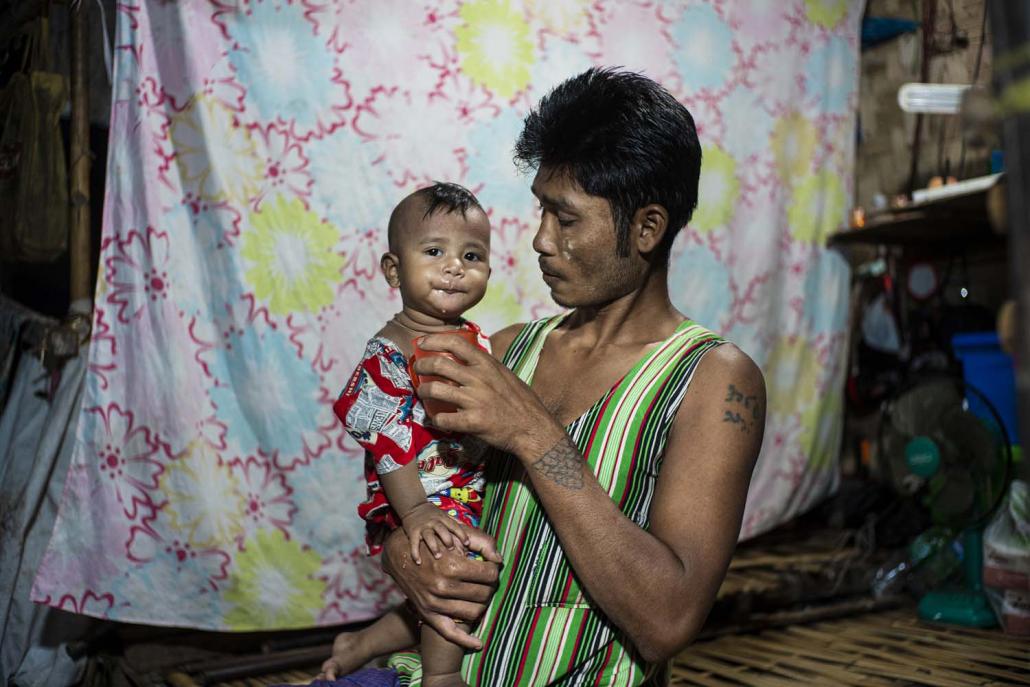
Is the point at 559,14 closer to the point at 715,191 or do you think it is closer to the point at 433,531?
the point at 715,191

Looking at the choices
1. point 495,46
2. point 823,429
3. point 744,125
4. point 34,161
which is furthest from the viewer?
point 823,429

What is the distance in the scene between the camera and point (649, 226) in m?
1.39

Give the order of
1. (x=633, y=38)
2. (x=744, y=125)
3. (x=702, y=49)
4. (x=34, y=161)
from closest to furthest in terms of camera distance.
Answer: (x=34, y=161) < (x=633, y=38) < (x=702, y=49) < (x=744, y=125)

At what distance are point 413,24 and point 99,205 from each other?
3.88 feet

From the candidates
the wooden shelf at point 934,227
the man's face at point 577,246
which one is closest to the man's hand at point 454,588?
the man's face at point 577,246

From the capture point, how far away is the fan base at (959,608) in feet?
9.87

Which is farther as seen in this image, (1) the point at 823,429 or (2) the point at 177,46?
(1) the point at 823,429

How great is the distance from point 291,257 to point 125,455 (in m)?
0.70

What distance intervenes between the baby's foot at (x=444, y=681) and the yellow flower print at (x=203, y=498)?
4.47ft

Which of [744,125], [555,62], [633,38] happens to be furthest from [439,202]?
[744,125]

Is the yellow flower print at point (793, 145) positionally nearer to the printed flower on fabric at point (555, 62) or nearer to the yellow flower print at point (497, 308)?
the printed flower on fabric at point (555, 62)

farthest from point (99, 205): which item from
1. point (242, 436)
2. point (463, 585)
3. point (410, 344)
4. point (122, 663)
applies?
point (463, 585)

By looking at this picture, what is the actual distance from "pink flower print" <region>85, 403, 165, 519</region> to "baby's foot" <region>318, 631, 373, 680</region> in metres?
1.10

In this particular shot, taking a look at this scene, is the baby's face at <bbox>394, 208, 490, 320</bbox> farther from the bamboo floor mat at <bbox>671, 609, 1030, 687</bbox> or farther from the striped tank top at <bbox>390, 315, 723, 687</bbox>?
the bamboo floor mat at <bbox>671, 609, 1030, 687</bbox>
